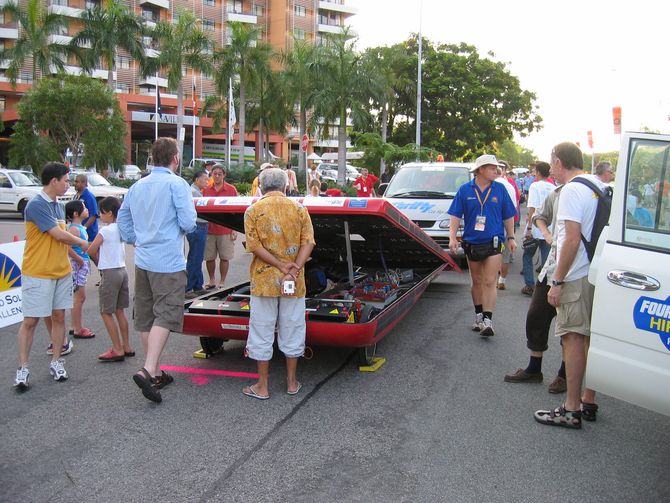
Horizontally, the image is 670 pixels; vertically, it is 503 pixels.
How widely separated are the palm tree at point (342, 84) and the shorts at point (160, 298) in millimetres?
31513

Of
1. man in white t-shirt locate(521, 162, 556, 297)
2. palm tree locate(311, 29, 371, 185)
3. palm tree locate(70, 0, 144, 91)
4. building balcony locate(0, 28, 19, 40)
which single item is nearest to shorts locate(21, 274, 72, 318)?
man in white t-shirt locate(521, 162, 556, 297)

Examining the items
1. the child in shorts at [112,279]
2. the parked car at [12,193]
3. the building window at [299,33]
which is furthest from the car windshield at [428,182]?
the building window at [299,33]

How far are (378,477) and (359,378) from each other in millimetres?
1796

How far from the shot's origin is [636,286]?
11.4 ft

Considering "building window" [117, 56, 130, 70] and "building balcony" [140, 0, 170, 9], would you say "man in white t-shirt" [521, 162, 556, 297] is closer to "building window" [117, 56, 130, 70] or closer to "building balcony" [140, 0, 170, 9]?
Answer: "building window" [117, 56, 130, 70]

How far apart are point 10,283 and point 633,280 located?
568cm

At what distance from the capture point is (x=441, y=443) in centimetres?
417

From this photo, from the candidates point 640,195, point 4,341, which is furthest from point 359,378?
point 4,341

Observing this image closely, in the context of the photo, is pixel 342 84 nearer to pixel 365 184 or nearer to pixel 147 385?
pixel 365 184

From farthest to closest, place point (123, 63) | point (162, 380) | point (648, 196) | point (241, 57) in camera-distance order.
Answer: point (123, 63), point (241, 57), point (162, 380), point (648, 196)

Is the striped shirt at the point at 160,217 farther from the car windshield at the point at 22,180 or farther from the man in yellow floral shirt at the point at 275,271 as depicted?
the car windshield at the point at 22,180

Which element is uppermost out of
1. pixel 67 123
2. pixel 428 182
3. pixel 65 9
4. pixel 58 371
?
pixel 65 9

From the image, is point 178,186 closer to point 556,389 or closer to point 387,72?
point 556,389

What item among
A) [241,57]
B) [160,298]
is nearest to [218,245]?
[160,298]
